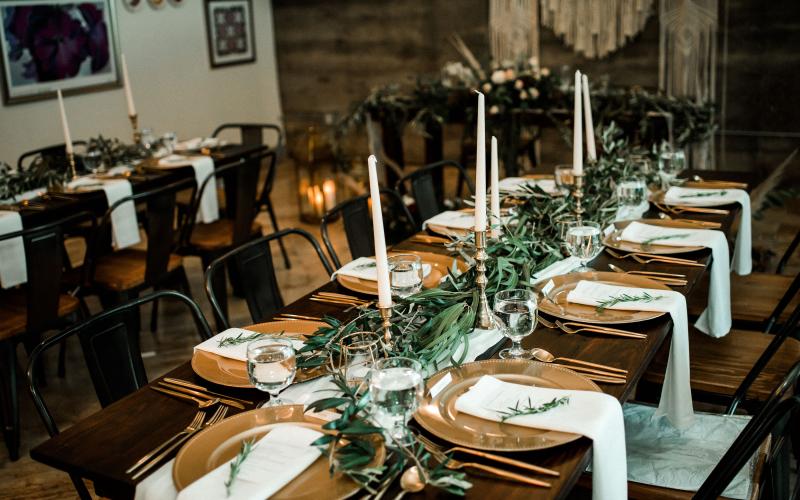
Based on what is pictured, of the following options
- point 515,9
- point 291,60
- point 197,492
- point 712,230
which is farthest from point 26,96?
point 197,492

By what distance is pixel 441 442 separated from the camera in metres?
1.52

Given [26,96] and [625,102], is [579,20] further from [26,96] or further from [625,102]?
[26,96]

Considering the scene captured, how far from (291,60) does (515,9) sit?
8.62 ft

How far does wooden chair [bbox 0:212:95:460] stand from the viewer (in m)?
3.12

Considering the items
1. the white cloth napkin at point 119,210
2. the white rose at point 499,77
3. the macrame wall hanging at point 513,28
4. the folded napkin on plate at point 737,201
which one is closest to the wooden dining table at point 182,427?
the folded napkin on plate at point 737,201

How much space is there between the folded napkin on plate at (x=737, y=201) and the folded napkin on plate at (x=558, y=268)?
85 centimetres

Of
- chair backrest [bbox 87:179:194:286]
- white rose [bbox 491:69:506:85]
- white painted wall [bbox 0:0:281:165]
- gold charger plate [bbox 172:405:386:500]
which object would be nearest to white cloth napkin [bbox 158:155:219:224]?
chair backrest [bbox 87:179:194:286]

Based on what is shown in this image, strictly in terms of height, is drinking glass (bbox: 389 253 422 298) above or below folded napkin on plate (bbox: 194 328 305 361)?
above

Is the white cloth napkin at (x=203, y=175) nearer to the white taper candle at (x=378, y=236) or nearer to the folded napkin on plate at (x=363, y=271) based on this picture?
the folded napkin on plate at (x=363, y=271)

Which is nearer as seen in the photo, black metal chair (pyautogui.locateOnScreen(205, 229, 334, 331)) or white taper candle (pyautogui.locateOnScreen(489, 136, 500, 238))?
white taper candle (pyautogui.locateOnScreen(489, 136, 500, 238))

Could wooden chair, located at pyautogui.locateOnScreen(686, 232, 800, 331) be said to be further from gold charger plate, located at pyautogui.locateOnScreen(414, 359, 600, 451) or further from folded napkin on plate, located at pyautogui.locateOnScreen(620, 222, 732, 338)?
gold charger plate, located at pyautogui.locateOnScreen(414, 359, 600, 451)

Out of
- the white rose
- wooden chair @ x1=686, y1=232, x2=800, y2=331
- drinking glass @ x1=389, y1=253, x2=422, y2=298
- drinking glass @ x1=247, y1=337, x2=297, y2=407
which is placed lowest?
wooden chair @ x1=686, y1=232, x2=800, y2=331

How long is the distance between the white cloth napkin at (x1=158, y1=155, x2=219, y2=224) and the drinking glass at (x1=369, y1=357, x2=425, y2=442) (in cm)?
320

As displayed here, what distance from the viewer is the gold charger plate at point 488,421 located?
4.88 ft
